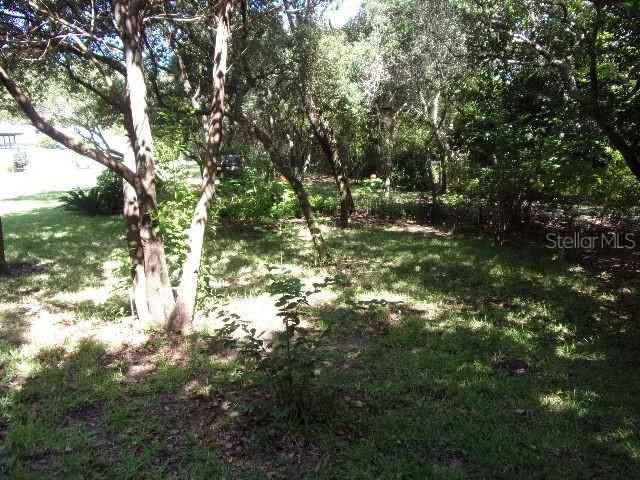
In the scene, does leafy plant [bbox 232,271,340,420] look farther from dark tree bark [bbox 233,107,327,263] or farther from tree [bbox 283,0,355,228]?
tree [bbox 283,0,355,228]

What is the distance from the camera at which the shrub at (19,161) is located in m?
32.8

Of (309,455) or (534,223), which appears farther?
(534,223)

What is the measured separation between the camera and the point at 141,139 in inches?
167

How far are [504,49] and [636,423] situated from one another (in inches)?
254

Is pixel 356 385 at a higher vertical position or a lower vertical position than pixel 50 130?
lower

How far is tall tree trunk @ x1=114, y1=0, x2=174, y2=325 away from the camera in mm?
4199

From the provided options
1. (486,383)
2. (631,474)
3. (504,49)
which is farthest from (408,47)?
(631,474)

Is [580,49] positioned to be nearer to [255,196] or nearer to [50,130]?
[255,196]

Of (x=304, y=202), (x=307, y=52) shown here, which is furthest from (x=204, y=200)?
(x=307, y=52)

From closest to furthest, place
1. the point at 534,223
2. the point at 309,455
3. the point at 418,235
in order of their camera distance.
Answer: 1. the point at 309,455
2. the point at 534,223
3. the point at 418,235

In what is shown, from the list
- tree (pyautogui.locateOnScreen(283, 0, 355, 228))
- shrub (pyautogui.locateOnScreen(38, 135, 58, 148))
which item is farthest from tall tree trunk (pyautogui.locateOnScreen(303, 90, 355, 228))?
shrub (pyautogui.locateOnScreen(38, 135, 58, 148))

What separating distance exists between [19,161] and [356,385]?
37.4 metres

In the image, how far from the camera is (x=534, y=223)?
8.70 meters

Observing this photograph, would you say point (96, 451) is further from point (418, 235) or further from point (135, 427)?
point (418, 235)
